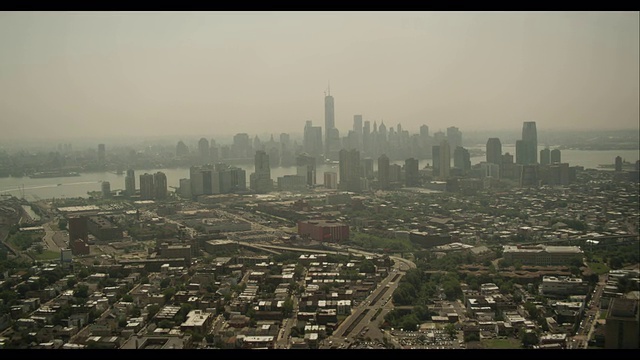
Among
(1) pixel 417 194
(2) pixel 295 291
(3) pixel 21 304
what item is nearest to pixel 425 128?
(1) pixel 417 194

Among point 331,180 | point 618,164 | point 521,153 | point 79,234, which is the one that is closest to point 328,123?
point 331,180

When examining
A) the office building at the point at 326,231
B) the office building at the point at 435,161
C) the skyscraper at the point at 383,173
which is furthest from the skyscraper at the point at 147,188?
the office building at the point at 435,161

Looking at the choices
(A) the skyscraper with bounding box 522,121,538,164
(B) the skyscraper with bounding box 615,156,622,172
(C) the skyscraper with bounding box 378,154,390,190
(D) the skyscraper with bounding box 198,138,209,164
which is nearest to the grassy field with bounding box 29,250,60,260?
(C) the skyscraper with bounding box 378,154,390,190

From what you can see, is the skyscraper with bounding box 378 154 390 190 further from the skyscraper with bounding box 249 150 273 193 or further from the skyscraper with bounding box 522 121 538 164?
the skyscraper with bounding box 522 121 538 164

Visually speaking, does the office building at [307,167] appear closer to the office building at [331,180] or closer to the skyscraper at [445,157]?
the office building at [331,180]

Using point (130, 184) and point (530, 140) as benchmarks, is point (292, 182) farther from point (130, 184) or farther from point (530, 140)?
point (530, 140)
